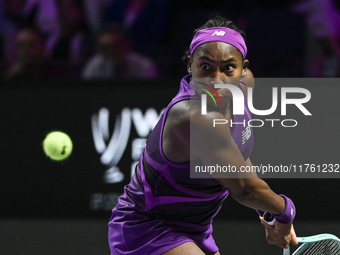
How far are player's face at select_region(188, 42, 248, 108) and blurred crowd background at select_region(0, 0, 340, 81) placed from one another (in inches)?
98.0

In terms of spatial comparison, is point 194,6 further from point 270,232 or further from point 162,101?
point 270,232

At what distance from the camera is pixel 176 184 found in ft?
6.79

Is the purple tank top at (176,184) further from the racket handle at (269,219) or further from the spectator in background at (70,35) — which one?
the spectator in background at (70,35)

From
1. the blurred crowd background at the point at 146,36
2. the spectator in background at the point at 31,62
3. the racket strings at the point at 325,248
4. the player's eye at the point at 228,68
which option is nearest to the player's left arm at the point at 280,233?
the racket strings at the point at 325,248

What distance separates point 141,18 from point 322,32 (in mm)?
1769

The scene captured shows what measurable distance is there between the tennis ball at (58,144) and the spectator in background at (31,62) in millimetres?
617

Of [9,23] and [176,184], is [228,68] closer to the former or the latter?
[176,184]

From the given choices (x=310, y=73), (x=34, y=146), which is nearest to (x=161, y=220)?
(x=34, y=146)

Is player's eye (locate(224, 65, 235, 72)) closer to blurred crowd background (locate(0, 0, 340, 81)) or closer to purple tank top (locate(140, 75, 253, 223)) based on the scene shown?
purple tank top (locate(140, 75, 253, 223))

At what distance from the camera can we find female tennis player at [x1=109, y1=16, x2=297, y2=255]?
6.12ft

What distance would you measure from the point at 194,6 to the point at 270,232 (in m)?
3.58

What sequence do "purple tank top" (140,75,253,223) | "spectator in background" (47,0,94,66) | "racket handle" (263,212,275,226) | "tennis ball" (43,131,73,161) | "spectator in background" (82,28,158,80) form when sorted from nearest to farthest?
1. "purple tank top" (140,75,253,223)
2. "racket handle" (263,212,275,226)
3. "tennis ball" (43,131,73,161)
4. "spectator in background" (82,28,158,80)
5. "spectator in background" (47,0,94,66)

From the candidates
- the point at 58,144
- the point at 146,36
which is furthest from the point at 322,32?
the point at 58,144

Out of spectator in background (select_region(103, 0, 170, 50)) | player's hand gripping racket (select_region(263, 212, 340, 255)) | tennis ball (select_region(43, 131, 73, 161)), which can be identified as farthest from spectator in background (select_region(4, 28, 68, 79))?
player's hand gripping racket (select_region(263, 212, 340, 255))
